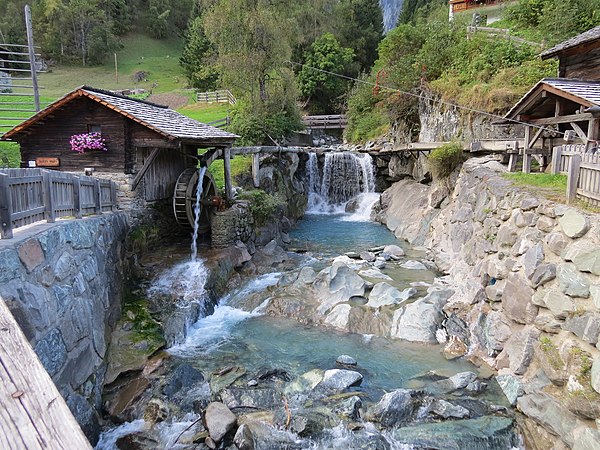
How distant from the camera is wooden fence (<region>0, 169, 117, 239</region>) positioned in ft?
17.5

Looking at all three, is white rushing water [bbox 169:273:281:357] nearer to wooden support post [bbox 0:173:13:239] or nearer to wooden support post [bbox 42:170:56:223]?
wooden support post [bbox 42:170:56:223]

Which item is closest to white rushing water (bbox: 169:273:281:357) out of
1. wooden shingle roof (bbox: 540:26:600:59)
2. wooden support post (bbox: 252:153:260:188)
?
wooden support post (bbox: 252:153:260:188)

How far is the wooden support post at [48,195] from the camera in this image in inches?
260

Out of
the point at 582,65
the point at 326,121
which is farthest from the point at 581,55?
the point at 326,121

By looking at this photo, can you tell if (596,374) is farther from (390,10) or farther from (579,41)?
(390,10)

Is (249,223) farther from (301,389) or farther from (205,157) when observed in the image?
(301,389)

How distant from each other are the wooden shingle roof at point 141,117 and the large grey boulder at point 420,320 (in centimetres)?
704

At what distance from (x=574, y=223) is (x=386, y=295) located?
443 centimetres

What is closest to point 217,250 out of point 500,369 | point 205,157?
point 205,157

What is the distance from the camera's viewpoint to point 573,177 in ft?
24.0

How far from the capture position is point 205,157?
13852mm

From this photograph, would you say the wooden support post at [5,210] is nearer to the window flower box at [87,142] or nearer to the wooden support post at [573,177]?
the window flower box at [87,142]

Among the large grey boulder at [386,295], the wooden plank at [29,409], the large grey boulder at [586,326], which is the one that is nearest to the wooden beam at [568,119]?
the large grey boulder at [386,295]

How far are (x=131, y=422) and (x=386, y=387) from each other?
4.18m
